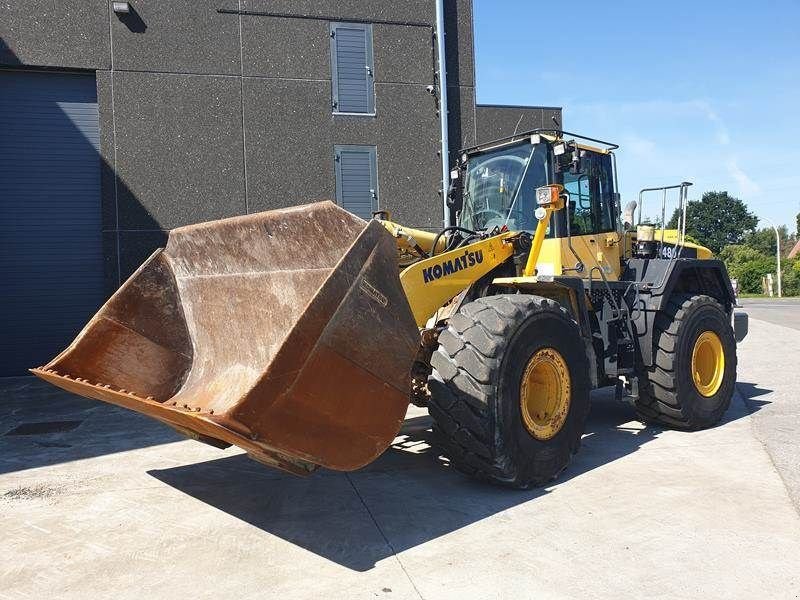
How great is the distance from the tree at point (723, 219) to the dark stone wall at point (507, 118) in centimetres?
7517

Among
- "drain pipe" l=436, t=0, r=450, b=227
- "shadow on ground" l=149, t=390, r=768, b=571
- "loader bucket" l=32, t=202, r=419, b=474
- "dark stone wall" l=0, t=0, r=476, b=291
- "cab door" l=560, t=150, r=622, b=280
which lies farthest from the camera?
"drain pipe" l=436, t=0, r=450, b=227

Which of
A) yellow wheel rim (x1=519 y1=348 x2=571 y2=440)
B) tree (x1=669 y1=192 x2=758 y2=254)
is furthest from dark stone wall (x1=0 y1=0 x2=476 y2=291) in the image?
tree (x1=669 y1=192 x2=758 y2=254)

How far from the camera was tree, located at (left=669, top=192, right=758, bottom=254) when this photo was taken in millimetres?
82312

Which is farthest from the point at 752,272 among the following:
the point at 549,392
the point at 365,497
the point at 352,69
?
the point at 365,497

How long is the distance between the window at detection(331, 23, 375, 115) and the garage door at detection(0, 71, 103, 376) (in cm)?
435

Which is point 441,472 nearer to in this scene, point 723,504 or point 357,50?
point 723,504

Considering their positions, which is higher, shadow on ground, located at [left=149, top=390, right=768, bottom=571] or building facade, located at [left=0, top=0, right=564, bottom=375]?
building facade, located at [left=0, top=0, right=564, bottom=375]

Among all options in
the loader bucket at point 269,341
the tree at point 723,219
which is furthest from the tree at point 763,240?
the loader bucket at point 269,341

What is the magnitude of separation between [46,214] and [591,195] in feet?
31.7

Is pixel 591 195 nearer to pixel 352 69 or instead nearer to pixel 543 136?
pixel 543 136

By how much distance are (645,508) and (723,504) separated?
Answer: 1.81ft

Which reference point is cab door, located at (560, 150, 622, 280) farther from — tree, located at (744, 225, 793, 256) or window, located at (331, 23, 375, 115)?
tree, located at (744, 225, 793, 256)

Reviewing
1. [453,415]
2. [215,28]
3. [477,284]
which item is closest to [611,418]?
[477,284]

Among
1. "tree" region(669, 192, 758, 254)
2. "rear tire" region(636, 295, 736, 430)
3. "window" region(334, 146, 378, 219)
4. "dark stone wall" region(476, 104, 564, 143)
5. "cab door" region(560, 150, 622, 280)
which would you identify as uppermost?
"tree" region(669, 192, 758, 254)
